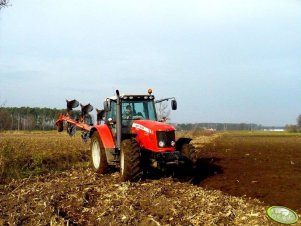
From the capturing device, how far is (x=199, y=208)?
7449 millimetres

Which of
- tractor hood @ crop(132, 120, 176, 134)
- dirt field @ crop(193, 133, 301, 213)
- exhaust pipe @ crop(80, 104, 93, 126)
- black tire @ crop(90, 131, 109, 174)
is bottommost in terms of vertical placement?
dirt field @ crop(193, 133, 301, 213)

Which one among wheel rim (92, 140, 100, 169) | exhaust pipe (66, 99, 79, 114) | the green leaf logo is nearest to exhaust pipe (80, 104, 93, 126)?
exhaust pipe (66, 99, 79, 114)

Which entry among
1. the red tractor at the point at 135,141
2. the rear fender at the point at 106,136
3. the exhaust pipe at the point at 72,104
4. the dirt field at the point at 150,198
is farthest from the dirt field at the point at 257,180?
the exhaust pipe at the point at 72,104

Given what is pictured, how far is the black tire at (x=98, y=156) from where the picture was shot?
36.8 feet

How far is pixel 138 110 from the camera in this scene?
11.2 meters

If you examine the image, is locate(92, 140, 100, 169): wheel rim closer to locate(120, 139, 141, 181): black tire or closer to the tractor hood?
the tractor hood

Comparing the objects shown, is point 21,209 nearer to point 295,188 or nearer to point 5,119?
point 295,188

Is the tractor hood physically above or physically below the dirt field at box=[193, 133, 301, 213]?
above

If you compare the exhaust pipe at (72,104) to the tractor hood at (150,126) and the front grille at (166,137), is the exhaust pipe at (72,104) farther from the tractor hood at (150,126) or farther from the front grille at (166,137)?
the front grille at (166,137)

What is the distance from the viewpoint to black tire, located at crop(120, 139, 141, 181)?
374 inches

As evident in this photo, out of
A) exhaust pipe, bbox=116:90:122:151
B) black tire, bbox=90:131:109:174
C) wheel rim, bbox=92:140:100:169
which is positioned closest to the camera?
exhaust pipe, bbox=116:90:122:151

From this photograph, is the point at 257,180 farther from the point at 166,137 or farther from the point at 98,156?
the point at 98,156

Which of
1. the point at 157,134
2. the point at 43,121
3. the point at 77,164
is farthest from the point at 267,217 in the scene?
the point at 43,121

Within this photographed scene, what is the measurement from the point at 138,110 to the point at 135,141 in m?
1.56
